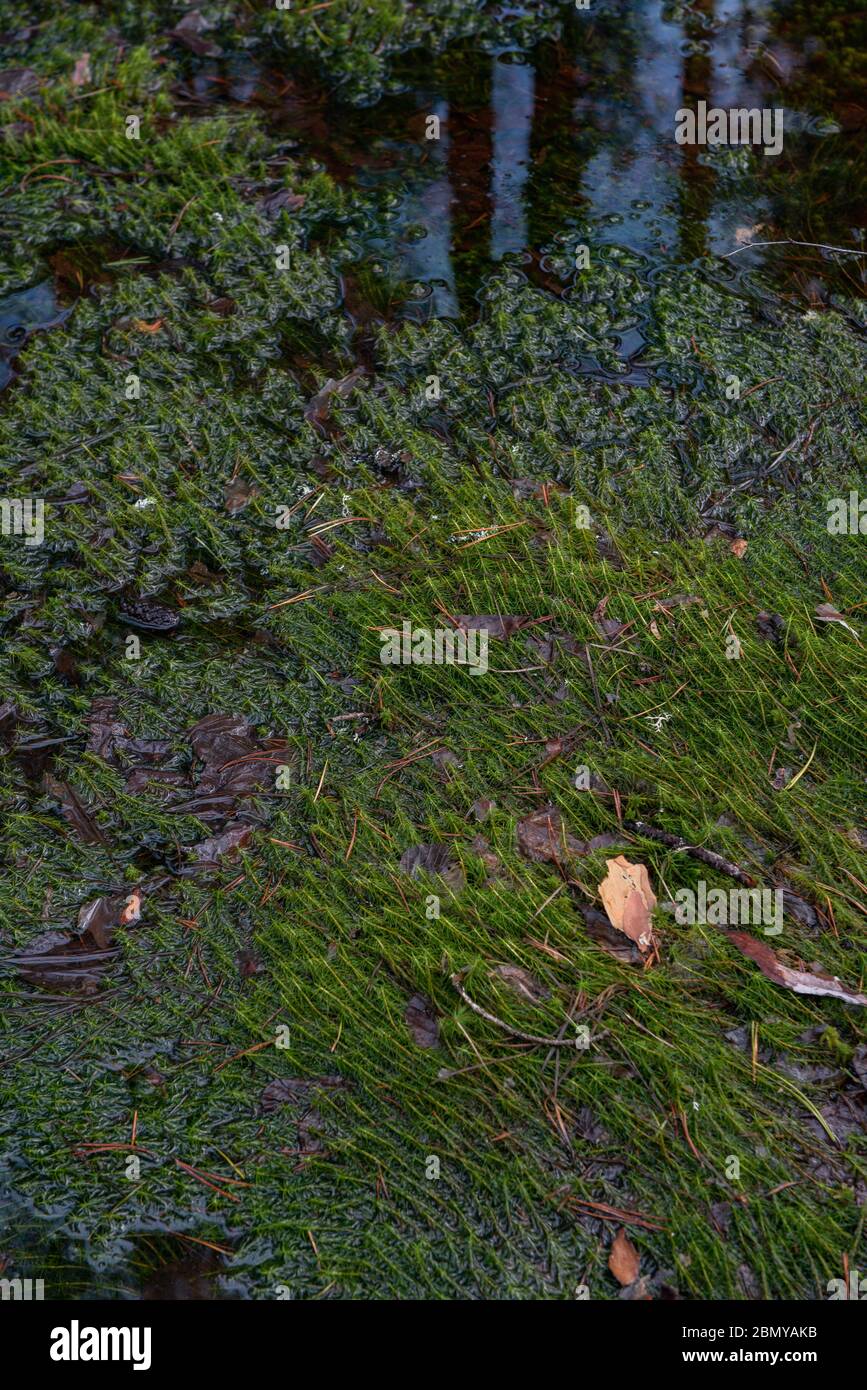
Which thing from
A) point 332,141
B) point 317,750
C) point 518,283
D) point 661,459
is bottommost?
point 317,750

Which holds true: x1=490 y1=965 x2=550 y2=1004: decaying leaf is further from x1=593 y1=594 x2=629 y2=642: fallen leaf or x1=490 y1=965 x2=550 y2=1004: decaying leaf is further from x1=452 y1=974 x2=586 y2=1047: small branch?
x1=593 y1=594 x2=629 y2=642: fallen leaf

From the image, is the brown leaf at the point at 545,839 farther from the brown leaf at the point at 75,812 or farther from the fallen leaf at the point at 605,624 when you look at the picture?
the brown leaf at the point at 75,812

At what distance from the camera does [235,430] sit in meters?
4.98

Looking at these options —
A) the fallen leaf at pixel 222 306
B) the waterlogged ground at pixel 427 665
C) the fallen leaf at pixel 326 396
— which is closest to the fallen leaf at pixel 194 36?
the waterlogged ground at pixel 427 665

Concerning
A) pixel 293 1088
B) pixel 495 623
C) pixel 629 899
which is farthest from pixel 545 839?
pixel 293 1088

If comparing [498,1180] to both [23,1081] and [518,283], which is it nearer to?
[23,1081]

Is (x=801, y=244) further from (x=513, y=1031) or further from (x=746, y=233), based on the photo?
(x=513, y=1031)

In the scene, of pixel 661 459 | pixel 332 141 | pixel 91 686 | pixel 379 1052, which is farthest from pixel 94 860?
pixel 332 141

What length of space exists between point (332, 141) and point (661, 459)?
10.6ft

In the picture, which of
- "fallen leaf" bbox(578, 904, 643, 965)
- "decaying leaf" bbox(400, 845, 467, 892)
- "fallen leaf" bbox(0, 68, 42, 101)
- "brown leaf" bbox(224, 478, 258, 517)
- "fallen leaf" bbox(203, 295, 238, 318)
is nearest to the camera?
"fallen leaf" bbox(578, 904, 643, 965)

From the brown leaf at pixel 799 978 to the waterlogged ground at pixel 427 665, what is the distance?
16 mm

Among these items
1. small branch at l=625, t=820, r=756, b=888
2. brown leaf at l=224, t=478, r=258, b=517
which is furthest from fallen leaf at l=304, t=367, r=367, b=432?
small branch at l=625, t=820, r=756, b=888

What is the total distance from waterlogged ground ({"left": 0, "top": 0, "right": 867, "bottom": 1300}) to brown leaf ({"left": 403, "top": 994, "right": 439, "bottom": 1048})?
0.05ft

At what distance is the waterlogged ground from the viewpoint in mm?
3051
